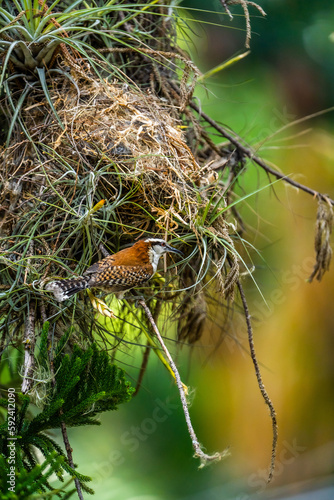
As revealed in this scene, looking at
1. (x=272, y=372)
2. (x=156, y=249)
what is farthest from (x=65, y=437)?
(x=272, y=372)

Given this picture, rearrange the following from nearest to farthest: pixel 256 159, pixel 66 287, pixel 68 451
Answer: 1. pixel 68 451
2. pixel 66 287
3. pixel 256 159

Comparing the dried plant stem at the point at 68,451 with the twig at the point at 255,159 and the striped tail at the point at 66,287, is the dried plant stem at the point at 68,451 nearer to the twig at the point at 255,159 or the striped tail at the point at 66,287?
the striped tail at the point at 66,287

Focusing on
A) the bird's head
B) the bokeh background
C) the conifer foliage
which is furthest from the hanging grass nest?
the bokeh background

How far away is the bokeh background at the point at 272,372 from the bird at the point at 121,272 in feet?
2.95

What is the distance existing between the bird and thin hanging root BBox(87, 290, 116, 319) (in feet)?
0.11

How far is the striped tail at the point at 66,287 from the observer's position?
135 cm

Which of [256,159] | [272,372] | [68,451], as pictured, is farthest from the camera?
[272,372]

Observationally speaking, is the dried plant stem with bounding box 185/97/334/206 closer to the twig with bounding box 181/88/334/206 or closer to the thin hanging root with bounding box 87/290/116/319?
the twig with bounding box 181/88/334/206

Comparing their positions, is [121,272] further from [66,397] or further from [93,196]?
[66,397]

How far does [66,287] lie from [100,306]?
0.11 metres

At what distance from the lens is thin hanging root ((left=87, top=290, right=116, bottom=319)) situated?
4.62 feet

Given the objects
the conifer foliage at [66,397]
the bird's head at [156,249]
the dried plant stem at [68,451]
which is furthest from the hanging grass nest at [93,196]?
the dried plant stem at [68,451]

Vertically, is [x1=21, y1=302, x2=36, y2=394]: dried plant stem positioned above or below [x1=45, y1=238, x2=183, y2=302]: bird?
below

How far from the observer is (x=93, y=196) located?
150 centimetres
